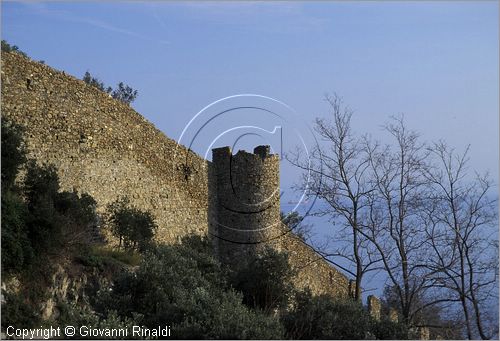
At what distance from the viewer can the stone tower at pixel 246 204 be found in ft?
74.8

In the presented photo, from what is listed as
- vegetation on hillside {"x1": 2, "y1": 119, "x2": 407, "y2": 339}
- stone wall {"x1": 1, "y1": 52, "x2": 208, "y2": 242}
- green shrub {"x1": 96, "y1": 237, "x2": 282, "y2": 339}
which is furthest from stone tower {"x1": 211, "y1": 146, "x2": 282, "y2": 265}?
green shrub {"x1": 96, "y1": 237, "x2": 282, "y2": 339}

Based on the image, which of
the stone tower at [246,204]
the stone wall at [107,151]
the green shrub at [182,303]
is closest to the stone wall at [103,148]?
the stone wall at [107,151]

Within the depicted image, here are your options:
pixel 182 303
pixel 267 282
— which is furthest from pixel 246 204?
pixel 182 303

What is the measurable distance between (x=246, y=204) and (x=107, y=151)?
490cm

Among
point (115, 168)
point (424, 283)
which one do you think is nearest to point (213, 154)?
point (115, 168)

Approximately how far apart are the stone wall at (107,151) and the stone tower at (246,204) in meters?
0.21

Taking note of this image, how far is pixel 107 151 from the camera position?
19.7m

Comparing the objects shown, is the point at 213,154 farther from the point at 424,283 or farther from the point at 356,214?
the point at 424,283

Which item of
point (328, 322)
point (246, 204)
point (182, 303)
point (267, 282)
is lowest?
point (328, 322)

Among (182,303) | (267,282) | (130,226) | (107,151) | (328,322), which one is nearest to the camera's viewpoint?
(182,303)

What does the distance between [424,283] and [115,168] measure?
7.73 m

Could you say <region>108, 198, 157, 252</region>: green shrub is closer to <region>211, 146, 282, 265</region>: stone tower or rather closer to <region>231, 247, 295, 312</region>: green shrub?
→ <region>231, 247, 295, 312</region>: green shrub

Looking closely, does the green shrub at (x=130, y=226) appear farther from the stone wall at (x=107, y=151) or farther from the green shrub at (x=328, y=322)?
the green shrub at (x=328, y=322)

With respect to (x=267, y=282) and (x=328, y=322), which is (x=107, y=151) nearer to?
(x=267, y=282)
